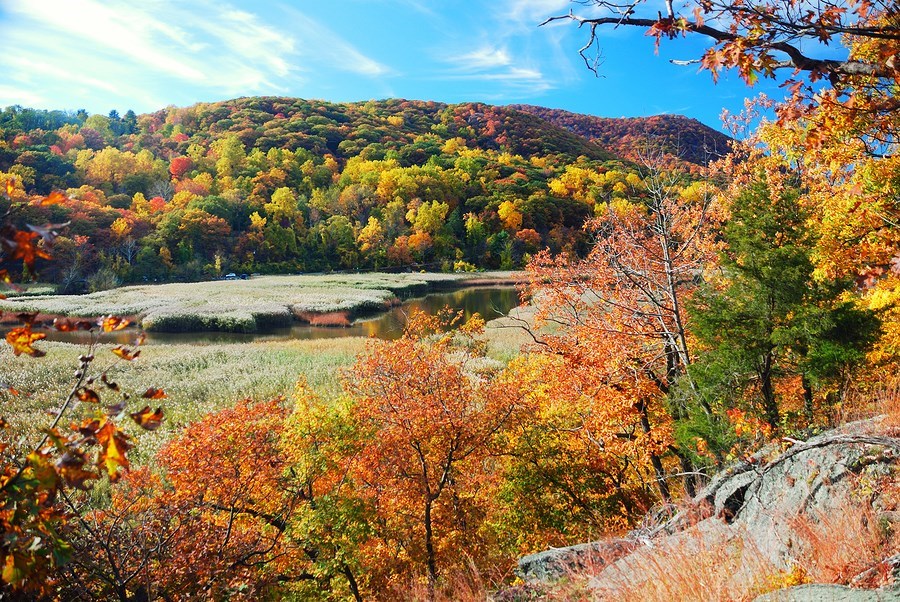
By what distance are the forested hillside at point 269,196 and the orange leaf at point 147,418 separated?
188 ft

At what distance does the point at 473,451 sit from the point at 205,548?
6115mm

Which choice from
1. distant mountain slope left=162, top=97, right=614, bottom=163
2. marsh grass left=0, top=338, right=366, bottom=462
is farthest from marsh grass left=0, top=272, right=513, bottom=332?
distant mountain slope left=162, top=97, right=614, bottom=163

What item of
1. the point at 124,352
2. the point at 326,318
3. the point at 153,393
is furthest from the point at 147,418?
the point at 326,318

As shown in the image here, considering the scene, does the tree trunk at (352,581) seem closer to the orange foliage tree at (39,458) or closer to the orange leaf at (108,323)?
the orange foliage tree at (39,458)

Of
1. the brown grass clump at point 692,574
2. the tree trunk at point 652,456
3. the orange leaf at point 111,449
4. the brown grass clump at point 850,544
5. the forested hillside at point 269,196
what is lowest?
the tree trunk at point 652,456

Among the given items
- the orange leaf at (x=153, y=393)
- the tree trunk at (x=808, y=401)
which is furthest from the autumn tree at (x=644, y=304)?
the orange leaf at (x=153, y=393)

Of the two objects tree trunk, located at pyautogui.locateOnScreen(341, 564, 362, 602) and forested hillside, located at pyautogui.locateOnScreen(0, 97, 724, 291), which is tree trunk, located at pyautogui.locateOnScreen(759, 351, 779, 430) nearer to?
tree trunk, located at pyautogui.locateOnScreen(341, 564, 362, 602)

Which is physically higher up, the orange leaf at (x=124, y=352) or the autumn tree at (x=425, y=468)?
the orange leaf at (x=124, y=352)

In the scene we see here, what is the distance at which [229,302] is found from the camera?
49500 mm

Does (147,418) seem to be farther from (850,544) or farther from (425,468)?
(425,468)

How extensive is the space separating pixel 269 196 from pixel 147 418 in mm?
119994

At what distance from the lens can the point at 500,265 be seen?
104m

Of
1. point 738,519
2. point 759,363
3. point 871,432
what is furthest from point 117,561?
point 759,363

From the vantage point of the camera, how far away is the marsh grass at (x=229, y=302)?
42.5 meters
